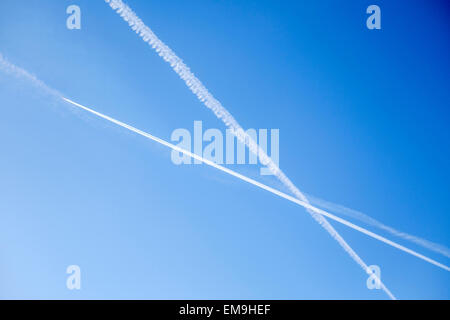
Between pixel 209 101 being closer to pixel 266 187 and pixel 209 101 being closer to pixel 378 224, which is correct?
pixel 266 187

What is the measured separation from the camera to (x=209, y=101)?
52.1 inches

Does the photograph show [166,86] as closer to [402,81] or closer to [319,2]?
[319,2]

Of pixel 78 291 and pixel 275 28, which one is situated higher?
pixel 275 28

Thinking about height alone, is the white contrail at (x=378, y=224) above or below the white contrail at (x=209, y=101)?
below

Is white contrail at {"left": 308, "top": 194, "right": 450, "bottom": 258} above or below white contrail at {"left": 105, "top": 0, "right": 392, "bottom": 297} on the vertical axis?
below

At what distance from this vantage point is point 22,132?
1313 mm

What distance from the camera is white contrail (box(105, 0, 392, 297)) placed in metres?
1.32

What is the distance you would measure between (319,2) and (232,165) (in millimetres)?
721

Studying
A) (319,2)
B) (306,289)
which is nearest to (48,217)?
(306,289)

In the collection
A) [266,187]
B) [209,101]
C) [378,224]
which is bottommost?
[378,224]

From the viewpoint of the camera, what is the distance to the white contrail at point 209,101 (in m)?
1.32

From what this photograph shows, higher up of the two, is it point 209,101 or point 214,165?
point 209,101

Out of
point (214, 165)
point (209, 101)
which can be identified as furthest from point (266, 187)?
point (209, 101)
